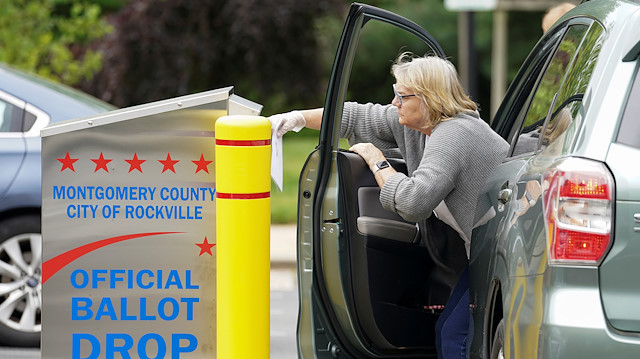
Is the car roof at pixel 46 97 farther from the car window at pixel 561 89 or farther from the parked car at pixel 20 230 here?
the car window at pixel 561 89

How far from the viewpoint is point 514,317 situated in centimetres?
323

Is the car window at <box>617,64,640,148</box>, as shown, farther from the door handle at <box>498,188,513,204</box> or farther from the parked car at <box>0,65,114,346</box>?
the parked car at <box>0,65,114,346</box>

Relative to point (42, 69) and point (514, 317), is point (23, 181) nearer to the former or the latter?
point (514, 317)

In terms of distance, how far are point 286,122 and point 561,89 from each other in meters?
1.38

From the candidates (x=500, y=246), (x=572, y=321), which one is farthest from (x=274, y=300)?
(x=572, y=321)

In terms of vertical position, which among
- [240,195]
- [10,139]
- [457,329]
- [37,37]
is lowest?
[457,329]

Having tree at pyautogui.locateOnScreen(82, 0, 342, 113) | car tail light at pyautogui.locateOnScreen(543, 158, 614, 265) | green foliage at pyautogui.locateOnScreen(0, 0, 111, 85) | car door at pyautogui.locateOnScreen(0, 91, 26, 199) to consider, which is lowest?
car tail light at pyautogui.locateOnScreen(543, 158, 614, 265)

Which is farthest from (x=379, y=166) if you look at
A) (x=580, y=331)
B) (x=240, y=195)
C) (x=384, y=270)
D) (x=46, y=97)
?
(x=46, y=97)

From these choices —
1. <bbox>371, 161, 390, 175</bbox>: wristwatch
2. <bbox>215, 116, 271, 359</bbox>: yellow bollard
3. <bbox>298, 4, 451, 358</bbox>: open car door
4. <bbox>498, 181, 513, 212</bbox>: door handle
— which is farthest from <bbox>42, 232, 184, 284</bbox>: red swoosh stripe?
<bbox>498, 181, 513, 212</bbox>: door handle

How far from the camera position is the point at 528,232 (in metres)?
3.22

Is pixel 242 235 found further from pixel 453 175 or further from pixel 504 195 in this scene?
pixel 504 195

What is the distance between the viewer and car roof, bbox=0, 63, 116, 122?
251 inches

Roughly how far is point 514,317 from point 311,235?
128 centimetres

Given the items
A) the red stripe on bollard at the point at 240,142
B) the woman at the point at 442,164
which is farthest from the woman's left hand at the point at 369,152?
the red stripe on bollard at the point at 240,142
